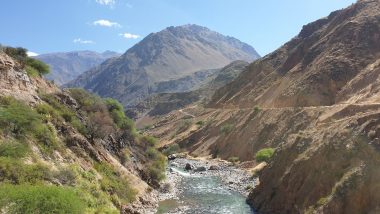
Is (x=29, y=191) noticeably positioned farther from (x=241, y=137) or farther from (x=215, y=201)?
(x=241, y=137)

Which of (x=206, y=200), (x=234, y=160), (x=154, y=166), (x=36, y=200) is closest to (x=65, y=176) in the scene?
(x=36, y=200)

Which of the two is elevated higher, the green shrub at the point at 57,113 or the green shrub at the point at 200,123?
the green shrub at the point at 57,113

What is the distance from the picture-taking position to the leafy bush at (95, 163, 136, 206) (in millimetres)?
42156

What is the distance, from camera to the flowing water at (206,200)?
4512 centimetres

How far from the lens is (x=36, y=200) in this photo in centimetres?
2666

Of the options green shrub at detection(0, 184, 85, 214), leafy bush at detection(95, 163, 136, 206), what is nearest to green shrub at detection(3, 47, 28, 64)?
leafy bush at detection(95, 163, 136, 206)

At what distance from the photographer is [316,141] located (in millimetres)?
42875

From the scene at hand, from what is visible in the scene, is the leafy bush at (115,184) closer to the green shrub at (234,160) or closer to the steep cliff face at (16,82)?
the steep cliff face at (16,82)

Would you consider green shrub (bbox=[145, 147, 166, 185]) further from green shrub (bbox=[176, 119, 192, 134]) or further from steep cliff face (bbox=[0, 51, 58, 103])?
green shrub (bbox=[176, 119, 192, 134])

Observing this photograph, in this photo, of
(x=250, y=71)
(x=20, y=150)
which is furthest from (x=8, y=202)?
(x=250, y=71)

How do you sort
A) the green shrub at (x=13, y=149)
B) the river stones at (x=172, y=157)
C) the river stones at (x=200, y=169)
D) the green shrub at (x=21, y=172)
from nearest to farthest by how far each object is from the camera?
the green shrub at (x=21, y=172) < the green shrub at (x=13, y=149) < the river stones at (x=200, y=169) < the river stones at (x=172, y=157)

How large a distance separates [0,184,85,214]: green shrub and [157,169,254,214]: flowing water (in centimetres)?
1760

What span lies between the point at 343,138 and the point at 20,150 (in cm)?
2548

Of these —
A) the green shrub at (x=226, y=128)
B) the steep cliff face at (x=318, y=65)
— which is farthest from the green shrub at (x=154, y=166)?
the steep cliff face at (x=318, y=65)
